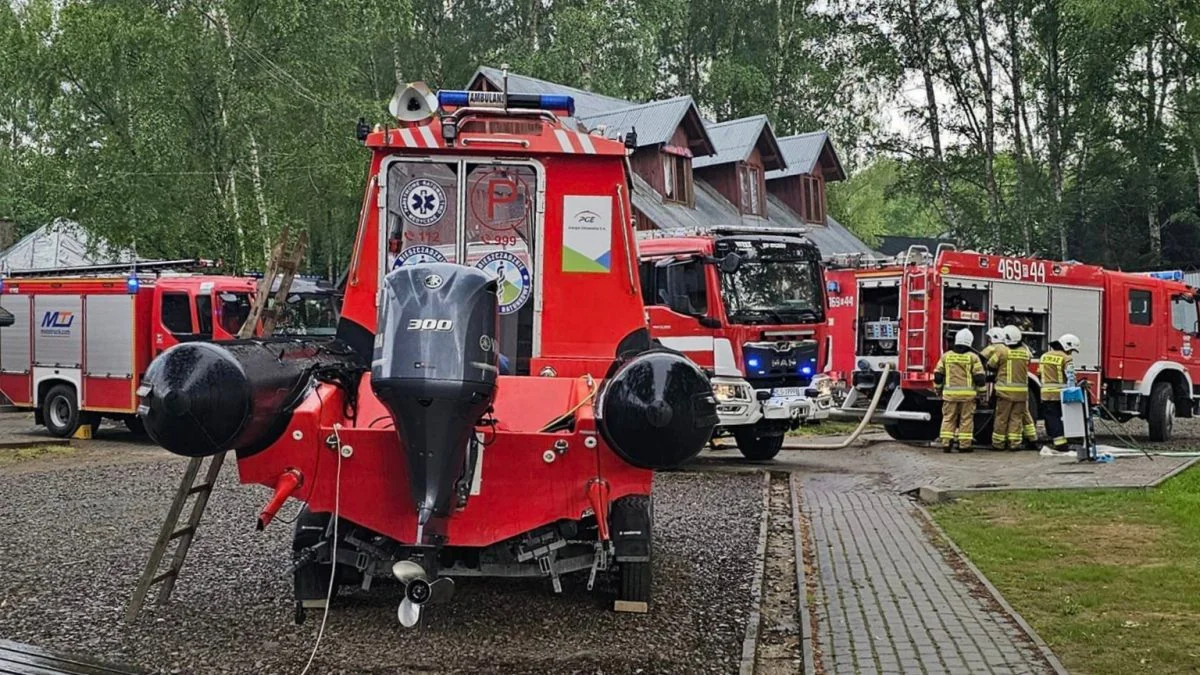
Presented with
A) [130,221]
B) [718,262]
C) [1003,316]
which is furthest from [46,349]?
[1003,316]

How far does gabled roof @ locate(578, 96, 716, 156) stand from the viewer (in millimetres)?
31344

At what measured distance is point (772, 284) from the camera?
14234mm

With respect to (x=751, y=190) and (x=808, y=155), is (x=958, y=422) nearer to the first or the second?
(x=751, y=190)

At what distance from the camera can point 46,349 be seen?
18.6m

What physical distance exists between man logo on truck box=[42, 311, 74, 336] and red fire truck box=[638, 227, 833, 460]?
31.1 ft

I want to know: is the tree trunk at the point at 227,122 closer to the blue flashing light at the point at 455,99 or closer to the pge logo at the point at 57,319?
the pge logo at the point at 57,319

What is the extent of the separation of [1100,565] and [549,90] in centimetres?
2509

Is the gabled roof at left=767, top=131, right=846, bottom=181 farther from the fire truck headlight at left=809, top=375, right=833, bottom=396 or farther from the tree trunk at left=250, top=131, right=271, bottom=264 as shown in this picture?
the fire truck headlight at left=809, top=375, right=833, bottom=396

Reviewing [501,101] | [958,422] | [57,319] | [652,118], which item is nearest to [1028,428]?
[958,422]

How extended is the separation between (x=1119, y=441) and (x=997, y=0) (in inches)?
741

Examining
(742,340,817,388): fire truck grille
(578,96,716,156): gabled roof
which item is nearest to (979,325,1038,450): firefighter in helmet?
(742,340,817,388): fire truck grille

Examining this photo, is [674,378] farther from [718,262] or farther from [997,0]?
[997,0]

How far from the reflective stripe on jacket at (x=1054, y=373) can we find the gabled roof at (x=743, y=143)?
19.3 meters

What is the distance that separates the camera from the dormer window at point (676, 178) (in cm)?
3180
